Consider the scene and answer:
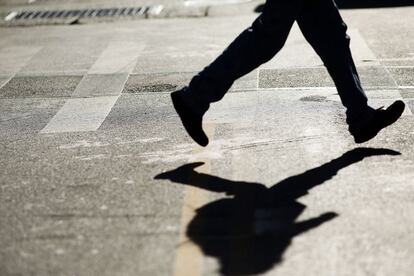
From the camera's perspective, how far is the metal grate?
11180mm

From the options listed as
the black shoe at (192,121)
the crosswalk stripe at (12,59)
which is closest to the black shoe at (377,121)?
the black shoe at (192,121)

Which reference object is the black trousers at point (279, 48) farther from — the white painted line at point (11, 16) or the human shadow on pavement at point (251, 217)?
the white painted line at point (11, 16)

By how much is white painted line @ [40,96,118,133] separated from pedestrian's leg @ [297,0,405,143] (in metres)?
1.95

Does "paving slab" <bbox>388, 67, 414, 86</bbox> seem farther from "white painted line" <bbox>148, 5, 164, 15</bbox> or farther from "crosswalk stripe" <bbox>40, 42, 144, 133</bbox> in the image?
"white painted line" <bbox>148, 5, 164, 15</bbox>

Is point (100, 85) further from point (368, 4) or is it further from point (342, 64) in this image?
point (368, 4)

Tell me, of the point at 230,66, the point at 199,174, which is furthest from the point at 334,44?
the point at 199,174

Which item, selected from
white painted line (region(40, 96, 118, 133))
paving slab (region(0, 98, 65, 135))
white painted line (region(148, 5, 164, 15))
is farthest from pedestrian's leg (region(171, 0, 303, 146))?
white painted line (region(148, 5, 164, 15))

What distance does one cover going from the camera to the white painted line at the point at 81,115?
612 centimetres

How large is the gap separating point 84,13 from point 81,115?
17.4 feet

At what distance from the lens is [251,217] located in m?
4.19

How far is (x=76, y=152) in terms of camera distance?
5.47 m

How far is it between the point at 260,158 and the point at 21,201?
5.20 feet

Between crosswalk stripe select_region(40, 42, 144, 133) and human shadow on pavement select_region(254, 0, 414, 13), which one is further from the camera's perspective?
human shadow on pavement select_region(254, 0, 414, 13)

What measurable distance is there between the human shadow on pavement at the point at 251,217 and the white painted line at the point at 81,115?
142cm
